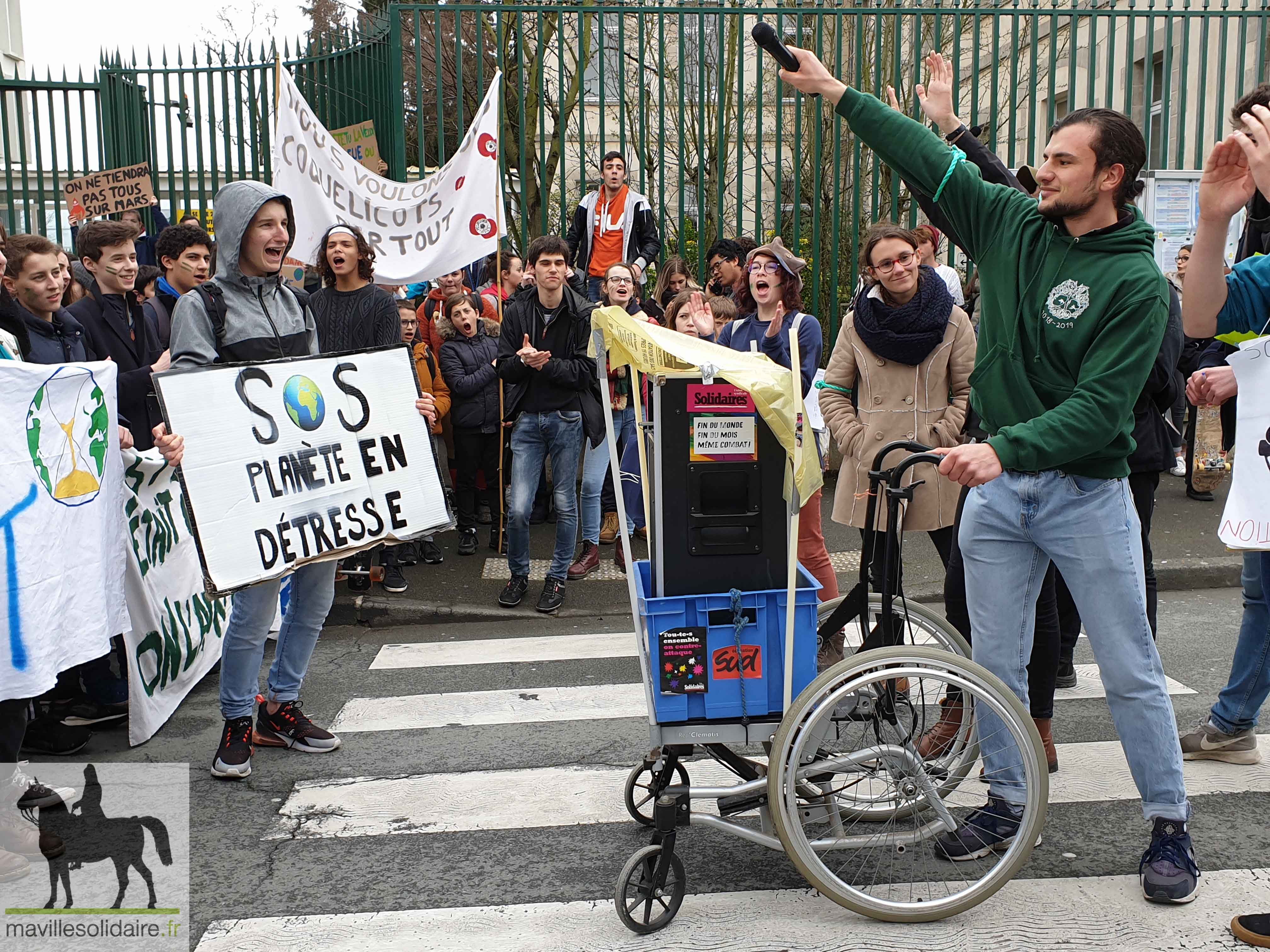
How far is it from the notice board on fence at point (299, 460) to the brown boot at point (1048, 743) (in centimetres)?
256

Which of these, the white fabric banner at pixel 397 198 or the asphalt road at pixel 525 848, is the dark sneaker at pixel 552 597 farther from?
the white fabric banner at pixel 397 198

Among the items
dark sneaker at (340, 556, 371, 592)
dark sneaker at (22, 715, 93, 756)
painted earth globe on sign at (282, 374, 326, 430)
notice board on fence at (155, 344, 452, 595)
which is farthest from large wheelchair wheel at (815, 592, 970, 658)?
dark sneaker at (340, 556, 371, 592)

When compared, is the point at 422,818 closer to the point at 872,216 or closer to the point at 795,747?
the point at 795,747

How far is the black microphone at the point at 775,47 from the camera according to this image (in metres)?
3.27

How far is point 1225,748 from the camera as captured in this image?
4.54m

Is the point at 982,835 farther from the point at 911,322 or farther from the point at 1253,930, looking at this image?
the point at 911,322

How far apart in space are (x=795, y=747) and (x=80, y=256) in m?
4.96

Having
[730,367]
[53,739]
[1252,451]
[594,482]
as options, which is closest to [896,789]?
[730,367]

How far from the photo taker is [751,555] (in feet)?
11.6

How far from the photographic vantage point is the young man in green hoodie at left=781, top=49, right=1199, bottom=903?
3.27 meters

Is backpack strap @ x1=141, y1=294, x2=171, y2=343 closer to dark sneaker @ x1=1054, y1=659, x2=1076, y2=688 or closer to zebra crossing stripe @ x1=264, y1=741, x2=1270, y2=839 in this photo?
zebra crossing stripe @ x1=264, y1=741, x2=1270, y2=839

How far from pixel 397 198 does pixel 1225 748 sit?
265 inches

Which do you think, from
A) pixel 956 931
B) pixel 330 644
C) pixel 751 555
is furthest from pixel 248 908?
pixel 330 644

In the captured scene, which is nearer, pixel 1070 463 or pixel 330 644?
pixel 1070 463
